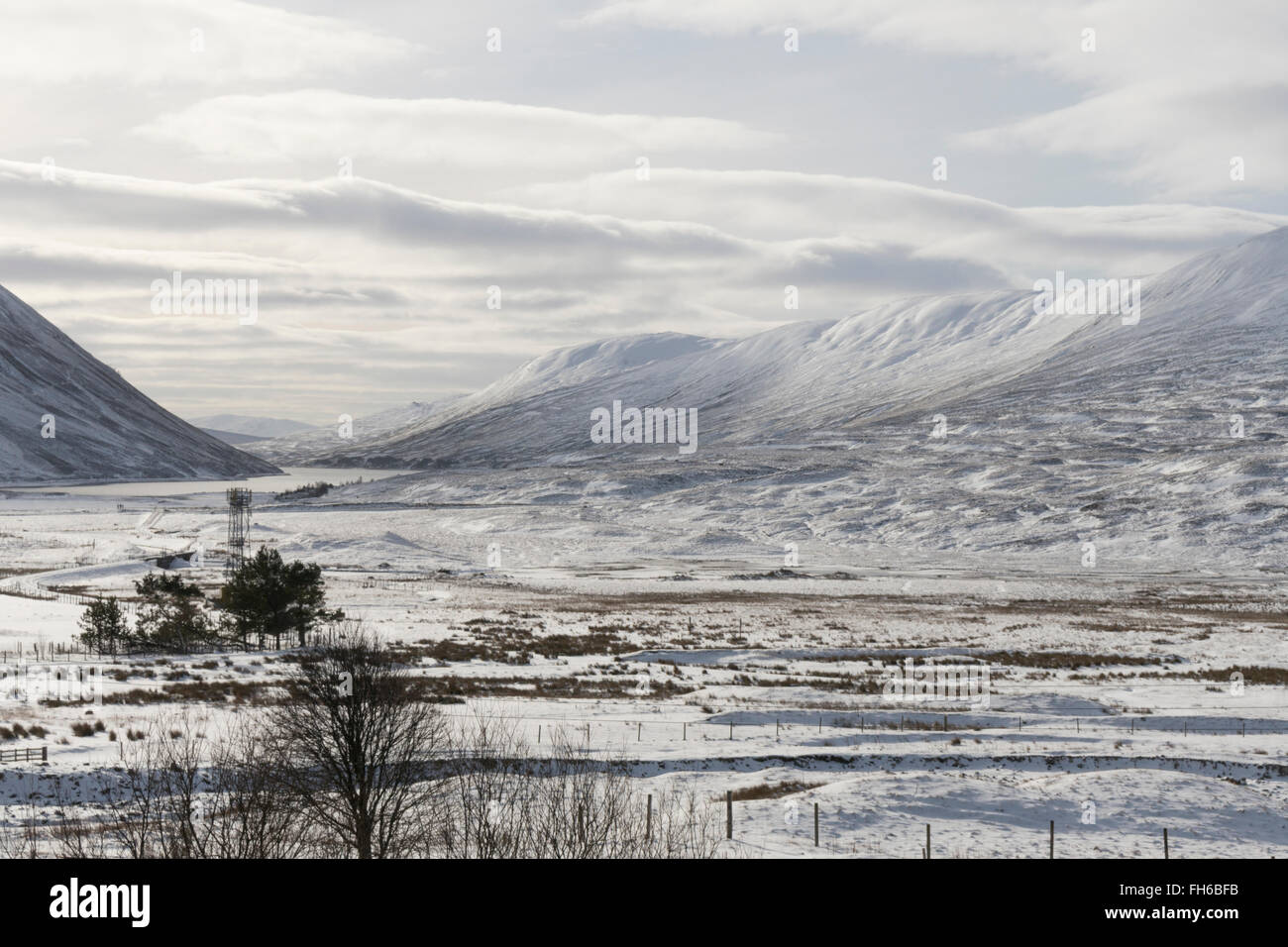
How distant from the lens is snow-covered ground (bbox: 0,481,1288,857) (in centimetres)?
2639

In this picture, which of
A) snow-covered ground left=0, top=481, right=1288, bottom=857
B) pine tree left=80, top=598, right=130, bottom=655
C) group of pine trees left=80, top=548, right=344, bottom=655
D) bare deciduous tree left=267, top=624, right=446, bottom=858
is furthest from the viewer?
group of pine trees left=80, top=548, right=344, bottom=655

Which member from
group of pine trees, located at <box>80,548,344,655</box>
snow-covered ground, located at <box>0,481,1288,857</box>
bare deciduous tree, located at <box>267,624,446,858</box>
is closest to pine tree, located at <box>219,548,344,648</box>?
group of pine trees, located at <box>80,548,344,655</box>

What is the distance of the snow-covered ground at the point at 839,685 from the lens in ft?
86.6

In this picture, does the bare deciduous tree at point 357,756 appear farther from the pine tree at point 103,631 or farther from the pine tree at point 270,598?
the pine tree at point 270,598

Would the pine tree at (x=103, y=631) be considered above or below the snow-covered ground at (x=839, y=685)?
above

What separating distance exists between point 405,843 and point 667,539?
415ft

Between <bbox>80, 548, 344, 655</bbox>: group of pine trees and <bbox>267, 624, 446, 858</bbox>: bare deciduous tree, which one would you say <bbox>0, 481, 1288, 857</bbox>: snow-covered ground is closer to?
<bbox>80, 548, 344, 655</bbox>: group of pine trees

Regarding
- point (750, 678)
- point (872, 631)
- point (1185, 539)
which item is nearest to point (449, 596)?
point (872, 631)

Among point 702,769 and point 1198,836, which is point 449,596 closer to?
point 702,769

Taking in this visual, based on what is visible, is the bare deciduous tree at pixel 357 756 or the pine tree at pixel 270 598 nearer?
the bare deciduous tree at pixel 357 756

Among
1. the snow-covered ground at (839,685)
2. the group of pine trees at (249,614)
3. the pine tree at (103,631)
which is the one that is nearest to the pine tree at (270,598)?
the group of pine trees at (249,614)

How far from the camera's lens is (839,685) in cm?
4619
